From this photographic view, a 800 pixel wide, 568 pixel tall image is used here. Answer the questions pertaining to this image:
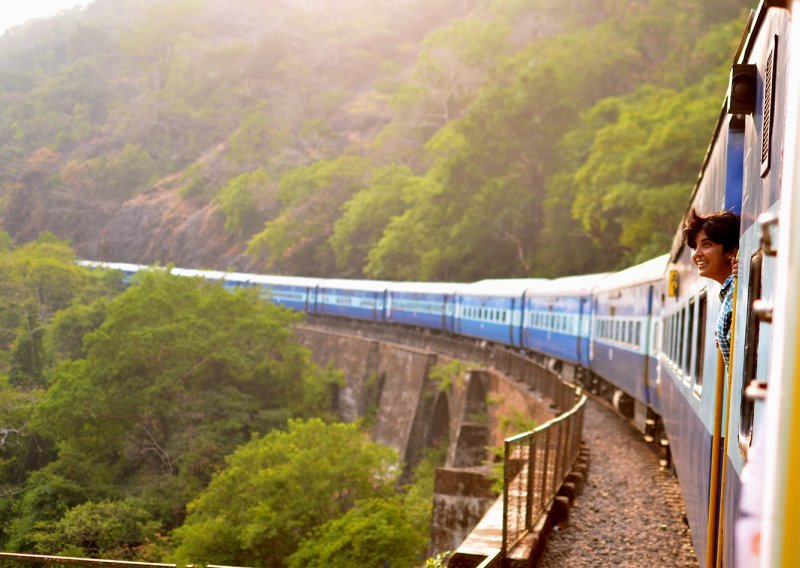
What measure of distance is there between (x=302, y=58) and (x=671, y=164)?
69.6m

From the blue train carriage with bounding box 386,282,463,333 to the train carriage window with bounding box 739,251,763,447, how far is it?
29.9 m

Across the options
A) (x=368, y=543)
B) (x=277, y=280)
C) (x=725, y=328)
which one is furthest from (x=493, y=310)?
(x=725, y=328)

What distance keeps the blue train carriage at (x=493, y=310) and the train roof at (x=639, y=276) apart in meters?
7.52

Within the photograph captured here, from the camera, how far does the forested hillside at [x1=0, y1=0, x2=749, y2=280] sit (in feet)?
129

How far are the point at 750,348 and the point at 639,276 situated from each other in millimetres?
12714

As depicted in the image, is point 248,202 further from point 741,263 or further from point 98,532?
point 741,263

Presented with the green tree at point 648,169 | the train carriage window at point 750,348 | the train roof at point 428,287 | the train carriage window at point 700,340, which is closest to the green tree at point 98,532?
the train roof at point 428,287

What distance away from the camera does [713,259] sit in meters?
3.76

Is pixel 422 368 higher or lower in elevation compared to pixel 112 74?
lower

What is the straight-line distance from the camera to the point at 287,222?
192ft

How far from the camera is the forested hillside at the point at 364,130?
3947 centimetres

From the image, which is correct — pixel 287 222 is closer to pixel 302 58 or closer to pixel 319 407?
pixel 319 407

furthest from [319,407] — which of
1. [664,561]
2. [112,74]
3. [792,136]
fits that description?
[112,74]

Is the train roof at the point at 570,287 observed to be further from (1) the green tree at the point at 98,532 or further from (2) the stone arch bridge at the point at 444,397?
(1) the green tree at the point at 98,532
